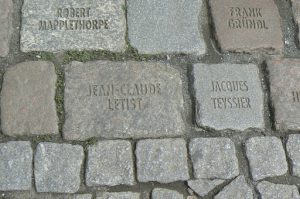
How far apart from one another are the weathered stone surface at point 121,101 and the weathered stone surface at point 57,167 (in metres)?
0.08

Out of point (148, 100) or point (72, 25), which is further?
point (72, 25)

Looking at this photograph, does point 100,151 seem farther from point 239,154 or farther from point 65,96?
point 239,154

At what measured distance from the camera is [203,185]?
2.23 m

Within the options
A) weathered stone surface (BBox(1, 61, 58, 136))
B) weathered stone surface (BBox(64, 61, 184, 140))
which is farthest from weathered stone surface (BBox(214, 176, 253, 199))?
weathered stone surface (BBox(1, 61, 58, 136))

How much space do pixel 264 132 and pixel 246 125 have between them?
0.38 feet

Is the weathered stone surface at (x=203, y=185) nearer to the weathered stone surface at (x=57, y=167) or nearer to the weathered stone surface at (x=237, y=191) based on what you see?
the weathered stone surface at (x=237, y=191)

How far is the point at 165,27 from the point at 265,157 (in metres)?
0.91

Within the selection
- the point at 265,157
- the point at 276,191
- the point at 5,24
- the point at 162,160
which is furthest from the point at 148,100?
the point at 5,24

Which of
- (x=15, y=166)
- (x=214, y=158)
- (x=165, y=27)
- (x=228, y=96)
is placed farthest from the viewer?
(x=165, y=27)

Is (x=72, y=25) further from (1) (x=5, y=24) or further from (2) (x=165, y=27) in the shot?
(2) (x=165, y=27)

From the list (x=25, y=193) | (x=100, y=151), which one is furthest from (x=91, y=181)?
(x=25, y=193)

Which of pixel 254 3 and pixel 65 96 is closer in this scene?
pixel 65 96

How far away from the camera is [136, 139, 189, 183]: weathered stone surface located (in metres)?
2.21

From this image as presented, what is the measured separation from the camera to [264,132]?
2393 mm
